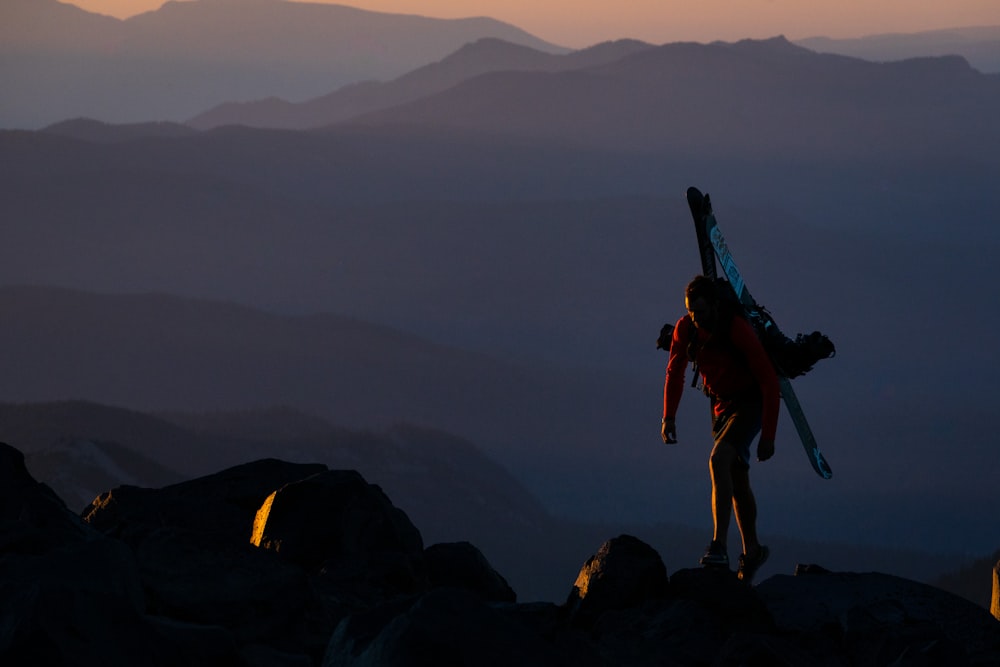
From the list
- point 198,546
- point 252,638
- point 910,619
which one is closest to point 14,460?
point 198,546

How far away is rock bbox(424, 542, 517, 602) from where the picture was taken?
11727mm

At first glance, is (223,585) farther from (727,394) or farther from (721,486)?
(727,394)

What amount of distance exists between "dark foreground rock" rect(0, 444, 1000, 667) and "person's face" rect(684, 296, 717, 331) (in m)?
1.65

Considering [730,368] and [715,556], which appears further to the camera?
[730,368]

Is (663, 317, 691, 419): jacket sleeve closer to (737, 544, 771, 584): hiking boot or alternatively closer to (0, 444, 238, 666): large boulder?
(737, 544, 771, 584): hiking boot

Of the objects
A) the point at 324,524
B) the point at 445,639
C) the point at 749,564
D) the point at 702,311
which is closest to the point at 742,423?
the point at 702,311

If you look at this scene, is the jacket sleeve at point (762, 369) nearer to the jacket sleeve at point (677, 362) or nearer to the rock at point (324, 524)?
the jacket sleeve at point (677, 362)

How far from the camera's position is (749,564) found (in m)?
10.7

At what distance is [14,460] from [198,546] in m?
1.76

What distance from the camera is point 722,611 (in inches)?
382

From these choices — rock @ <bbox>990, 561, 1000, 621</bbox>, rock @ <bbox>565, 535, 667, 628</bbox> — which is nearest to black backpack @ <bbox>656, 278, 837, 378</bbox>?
rock @ <bbox>565, 535, 667, 628</bbox>

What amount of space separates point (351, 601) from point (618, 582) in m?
1.88

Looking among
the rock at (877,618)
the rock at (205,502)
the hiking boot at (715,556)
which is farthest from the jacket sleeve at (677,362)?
the rock at (205,502)

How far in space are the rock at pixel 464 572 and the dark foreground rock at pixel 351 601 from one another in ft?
0.05
